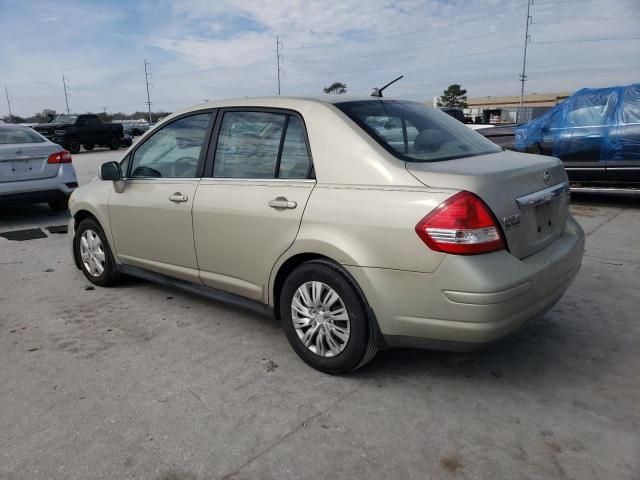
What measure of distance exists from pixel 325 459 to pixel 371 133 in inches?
67.9

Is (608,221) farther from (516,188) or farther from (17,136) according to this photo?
(17,136)

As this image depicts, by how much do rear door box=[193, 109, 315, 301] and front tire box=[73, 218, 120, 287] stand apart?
1.39 meters

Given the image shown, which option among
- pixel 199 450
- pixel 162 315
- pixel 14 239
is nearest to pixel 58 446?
pixel 199 450

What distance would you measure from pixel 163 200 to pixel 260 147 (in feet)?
3.14

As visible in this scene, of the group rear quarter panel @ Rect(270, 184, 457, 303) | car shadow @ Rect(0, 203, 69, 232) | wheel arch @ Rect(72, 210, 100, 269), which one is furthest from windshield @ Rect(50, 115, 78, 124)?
rear quarter panel @ Rect(270, 184, 457, 303)

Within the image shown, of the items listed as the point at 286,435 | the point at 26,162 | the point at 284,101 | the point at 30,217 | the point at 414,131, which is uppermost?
the point at 284,101

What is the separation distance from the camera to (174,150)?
4.10 metres

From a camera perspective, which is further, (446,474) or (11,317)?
(11,317)

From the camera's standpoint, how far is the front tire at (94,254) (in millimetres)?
4750

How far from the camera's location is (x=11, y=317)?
13.9 feet

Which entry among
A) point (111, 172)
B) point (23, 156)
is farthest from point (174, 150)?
point (23, 156)

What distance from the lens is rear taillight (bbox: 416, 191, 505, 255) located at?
8.43ft

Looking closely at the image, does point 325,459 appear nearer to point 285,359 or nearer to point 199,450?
point 199,450

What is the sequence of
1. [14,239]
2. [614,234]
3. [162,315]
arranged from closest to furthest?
[162,315], [614,234], [14,239]
